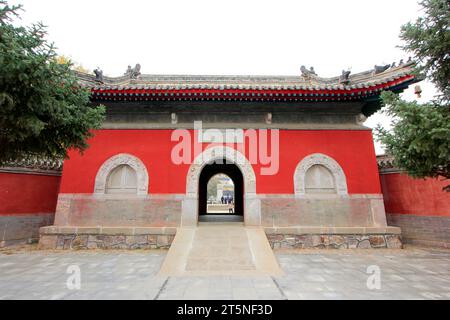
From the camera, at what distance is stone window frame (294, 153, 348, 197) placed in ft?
24.5

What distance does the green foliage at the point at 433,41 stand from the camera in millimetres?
4020

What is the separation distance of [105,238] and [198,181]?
3215 mm

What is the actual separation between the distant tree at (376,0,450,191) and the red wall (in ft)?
10.0

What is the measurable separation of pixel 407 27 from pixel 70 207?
31.4ft

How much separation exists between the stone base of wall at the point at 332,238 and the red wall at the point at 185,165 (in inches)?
47.5

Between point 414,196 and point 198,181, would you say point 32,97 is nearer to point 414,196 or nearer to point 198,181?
point 198,181

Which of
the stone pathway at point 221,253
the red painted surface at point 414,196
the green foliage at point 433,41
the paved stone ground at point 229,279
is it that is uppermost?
the green foliage at point 433,41

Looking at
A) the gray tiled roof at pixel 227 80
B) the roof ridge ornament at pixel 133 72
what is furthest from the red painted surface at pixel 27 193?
the roof ridge ornament at pixel 133 72

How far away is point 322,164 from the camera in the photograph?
25.1 feet

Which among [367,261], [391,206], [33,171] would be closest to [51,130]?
[33,171]

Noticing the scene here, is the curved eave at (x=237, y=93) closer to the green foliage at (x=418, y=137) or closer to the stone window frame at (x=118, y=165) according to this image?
the stone window frame at (x=118, y=165)

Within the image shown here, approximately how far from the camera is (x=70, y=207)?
24.3ft

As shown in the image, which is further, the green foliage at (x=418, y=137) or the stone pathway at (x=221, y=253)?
the stone pathway at (x=221, y=253)

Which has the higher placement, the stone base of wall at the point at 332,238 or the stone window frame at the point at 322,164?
the stone window frame at the point at 322,164
